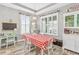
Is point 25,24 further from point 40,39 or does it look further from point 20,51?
point 20,51

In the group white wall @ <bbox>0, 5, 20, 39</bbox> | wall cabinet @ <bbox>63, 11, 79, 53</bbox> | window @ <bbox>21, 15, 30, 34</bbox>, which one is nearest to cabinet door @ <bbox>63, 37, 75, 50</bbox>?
wall cabinet @ <bbox>63, 11, 79, 53</bbox>

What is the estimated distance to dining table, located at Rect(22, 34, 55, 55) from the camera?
2080 mm

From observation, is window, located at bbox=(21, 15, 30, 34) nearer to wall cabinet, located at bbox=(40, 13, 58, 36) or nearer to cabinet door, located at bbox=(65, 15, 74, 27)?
wall cabinet, located at bbox=(40, 13, 58, 36)

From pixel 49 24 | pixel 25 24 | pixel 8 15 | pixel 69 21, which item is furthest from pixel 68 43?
pixel 8 15

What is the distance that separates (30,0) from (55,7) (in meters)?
0.51

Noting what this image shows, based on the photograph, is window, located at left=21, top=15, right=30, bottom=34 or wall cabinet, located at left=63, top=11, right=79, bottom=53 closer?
wall cabinet, located at left=63, top=11, right=79, bottom=53

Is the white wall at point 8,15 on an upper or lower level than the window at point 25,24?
upper

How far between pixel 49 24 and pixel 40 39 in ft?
1.19

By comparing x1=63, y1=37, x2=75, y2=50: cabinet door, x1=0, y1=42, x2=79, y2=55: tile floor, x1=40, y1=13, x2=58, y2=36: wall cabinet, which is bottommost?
x1=0, y1=42, x2=79, y2=55: tile floor

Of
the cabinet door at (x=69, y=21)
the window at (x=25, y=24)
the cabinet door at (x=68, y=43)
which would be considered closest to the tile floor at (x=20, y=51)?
the cabinet door at (x=68, y=43)

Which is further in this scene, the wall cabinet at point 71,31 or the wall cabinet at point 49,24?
the wall cabinet at point 49,24

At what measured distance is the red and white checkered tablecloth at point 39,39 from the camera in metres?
2.08

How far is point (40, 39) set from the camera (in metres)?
2.13

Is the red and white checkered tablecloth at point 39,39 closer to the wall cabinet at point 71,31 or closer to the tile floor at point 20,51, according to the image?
the tile floor at point 20,51
